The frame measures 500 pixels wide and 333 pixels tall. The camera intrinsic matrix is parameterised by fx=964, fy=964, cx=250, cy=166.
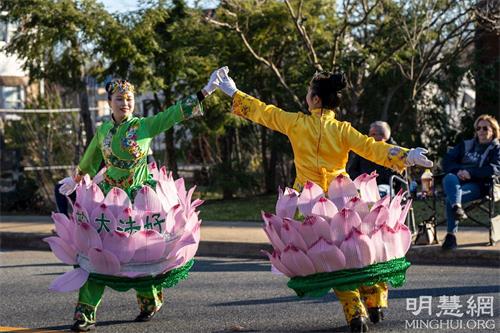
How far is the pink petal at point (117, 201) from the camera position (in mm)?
6535

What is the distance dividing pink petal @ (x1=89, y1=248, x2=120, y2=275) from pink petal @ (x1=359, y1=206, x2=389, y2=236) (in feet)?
5.47

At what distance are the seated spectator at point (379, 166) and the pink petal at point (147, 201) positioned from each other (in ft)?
12.2

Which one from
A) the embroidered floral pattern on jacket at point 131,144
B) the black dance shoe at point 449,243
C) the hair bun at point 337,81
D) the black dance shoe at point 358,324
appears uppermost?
the hair bun at point 337,81

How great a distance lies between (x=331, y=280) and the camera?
6055 millimetres

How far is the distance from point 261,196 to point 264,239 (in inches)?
236

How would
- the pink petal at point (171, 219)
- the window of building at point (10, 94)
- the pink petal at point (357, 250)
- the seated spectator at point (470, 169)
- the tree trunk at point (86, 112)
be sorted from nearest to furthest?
the pink petal at point (357, 250), the pink petal at point (171, 219), the seated spectator at point (470, 169), the tree trunk at point (86, 112), the window of building at point (10, 94)

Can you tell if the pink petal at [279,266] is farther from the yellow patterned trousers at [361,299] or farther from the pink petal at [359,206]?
the pink petal at [359,206]

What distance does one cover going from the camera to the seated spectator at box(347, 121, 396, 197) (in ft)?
32.0

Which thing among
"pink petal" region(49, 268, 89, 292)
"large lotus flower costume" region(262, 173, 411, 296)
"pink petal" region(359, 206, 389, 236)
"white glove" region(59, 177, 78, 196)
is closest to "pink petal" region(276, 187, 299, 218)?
"large lotus flower costume" region(262, 173, 411, 296)

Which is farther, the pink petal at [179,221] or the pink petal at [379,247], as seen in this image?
the pink petal at [179,221]

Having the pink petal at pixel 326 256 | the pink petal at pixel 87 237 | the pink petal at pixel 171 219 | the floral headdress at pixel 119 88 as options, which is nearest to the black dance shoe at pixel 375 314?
the pink petal at pixel 326 256

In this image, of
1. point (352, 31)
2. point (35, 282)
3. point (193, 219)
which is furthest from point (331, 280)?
point (352, 31)

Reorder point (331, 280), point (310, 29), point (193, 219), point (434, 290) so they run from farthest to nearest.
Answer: point (310, 29) < point (434, 290) < point (193, 219) < point (331, 280)

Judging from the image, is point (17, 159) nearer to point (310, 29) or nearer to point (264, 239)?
point (310, 29)
